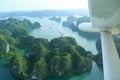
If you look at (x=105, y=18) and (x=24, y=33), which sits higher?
(x=105, y=18)

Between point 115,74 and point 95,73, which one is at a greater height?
point 115,74

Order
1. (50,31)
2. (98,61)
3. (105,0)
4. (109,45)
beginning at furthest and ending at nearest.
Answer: (50,31)
(98,61)
(109,45)
(105,0)

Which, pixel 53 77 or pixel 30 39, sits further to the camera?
pixel 30 39

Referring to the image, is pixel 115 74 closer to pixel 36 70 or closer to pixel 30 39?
pixel 36 70

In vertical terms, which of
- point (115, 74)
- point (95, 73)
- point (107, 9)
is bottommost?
point (95, 73)

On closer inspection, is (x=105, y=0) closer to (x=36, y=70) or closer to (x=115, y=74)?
(x=115, y=74)

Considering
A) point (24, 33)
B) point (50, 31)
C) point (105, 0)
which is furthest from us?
point (50, 31)

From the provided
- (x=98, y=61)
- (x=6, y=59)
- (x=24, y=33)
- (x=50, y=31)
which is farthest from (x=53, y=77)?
(x=50, y=31)

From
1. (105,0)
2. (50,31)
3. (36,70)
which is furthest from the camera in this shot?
(50,31)

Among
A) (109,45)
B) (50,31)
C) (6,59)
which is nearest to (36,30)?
(50,31)
